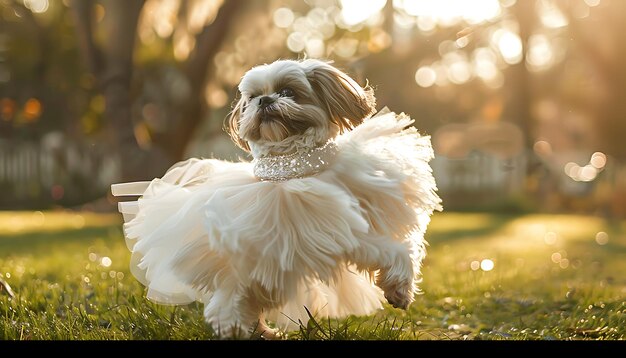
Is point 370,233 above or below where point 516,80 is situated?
above

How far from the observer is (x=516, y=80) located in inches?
856

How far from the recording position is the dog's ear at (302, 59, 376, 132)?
3557 millimetres

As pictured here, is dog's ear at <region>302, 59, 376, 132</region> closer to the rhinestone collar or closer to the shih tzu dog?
the shih tzu dog

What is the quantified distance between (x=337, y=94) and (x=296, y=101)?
21cm

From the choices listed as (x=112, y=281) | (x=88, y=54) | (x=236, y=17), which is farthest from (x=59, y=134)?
(x=112, y=281)

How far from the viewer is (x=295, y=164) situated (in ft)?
11.6

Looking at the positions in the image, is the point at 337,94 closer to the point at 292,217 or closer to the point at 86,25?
the point at 292,217

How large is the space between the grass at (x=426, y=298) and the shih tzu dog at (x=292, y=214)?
24cm

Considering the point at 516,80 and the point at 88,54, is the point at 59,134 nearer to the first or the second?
the point at 88,54

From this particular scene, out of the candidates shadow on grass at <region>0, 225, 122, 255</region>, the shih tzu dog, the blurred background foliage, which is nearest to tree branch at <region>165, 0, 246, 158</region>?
the blurred background foliage

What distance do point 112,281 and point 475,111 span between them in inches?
864

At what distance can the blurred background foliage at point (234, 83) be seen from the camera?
12805 millimetres

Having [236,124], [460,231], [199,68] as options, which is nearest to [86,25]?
[199,68]

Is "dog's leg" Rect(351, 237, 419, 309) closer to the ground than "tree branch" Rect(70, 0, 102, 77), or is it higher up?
closer to the ground
